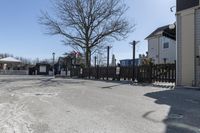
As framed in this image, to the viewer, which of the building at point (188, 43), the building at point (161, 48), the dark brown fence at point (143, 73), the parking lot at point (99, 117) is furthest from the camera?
the building at point (161, 48)

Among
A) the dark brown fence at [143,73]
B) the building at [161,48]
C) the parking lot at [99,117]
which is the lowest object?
the parking lot at [99,117]

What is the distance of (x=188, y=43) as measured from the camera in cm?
1922

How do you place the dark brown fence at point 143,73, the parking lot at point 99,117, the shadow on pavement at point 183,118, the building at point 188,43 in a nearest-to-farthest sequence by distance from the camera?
the shadow on pavement at point 183,118 → the parking lot at point 99,117 → the building at point 188,43 → the dark brown fence at point 143,73

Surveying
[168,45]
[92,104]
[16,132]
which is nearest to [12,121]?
[16,132]

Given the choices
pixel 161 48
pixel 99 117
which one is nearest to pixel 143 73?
pixel 99 117

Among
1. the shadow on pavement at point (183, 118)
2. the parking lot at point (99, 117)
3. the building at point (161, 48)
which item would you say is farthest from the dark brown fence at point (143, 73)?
the building at point (161, 48)

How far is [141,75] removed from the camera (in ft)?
79.1

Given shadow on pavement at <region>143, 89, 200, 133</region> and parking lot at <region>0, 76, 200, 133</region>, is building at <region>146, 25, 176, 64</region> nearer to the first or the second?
shadow on pavement at <region>143, 89, 200, 133</region>

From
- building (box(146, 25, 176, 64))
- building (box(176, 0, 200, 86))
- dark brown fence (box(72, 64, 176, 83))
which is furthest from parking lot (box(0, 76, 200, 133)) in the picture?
building (box(146, 25, 176, 64))

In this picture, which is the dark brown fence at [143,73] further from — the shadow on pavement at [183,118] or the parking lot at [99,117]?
the shadow on pavement at [183,118]

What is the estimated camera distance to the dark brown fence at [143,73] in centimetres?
2130

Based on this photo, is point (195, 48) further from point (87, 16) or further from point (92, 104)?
point (87, 16)

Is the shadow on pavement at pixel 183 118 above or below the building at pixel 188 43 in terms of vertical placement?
below

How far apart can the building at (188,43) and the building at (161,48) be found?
27.0 metres
